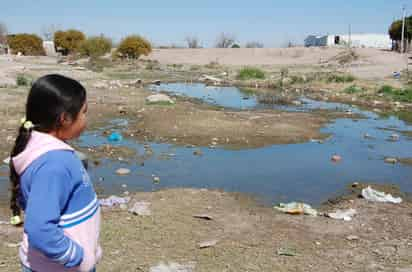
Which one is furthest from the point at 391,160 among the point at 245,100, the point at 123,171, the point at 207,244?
the point at 245,100

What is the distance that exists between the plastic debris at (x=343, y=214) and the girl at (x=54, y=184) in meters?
3.70

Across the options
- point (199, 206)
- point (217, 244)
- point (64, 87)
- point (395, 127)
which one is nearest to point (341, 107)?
point (395, 127)

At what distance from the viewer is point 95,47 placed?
1735 inches

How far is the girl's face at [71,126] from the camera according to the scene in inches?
63.2

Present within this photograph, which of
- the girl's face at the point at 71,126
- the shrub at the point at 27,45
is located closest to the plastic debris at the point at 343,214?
the girl's face at the point at 71,126

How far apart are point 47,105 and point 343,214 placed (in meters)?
4.06

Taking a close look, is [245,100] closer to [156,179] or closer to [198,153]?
[198,153]

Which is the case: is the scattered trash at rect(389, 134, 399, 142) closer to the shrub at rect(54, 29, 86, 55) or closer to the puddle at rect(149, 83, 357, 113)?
the puddle at rect(149, 83, 357, 113)

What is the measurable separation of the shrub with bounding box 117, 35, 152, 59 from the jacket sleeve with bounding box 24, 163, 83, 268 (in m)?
44.7

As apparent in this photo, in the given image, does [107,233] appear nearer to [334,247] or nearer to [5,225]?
[5,225]

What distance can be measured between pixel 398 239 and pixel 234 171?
3.16m

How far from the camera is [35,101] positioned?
1.57 meters

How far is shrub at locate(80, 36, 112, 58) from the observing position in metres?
43.9

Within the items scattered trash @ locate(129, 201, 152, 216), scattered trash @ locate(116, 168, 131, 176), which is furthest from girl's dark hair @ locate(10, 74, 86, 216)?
scattered trash @ locate(116, 168, 131, 176)
